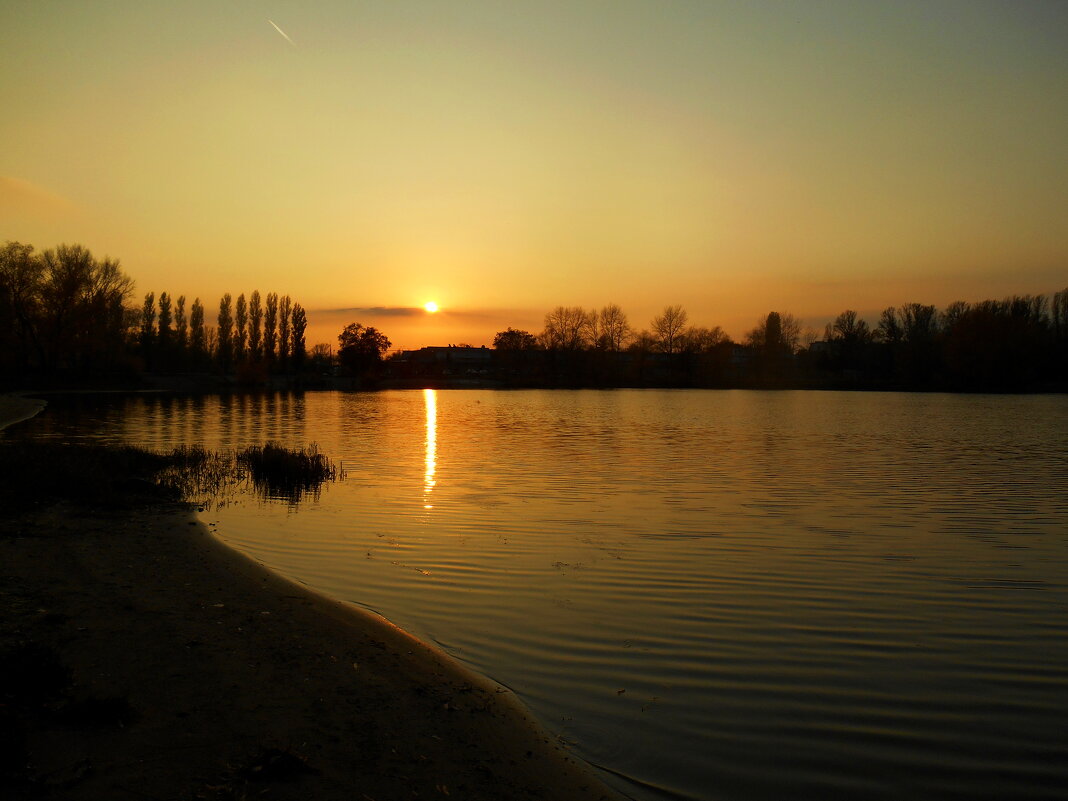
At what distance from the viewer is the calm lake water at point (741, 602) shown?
503 centimetres

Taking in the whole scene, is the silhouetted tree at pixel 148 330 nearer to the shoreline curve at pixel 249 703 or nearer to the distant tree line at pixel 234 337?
the distant tree line at pixel 234 337

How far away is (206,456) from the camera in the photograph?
2072 cm

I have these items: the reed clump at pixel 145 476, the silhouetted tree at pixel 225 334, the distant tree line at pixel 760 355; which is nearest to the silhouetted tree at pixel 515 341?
the distant tree line at pixel 760 355

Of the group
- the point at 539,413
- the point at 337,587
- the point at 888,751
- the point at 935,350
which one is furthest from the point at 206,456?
the point at 935,350

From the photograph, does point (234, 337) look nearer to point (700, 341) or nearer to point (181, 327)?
point (181, 327)

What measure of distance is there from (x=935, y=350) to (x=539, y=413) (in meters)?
80.8

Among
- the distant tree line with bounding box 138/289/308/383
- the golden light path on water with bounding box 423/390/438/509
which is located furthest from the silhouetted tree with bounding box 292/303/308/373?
the golden light path on water with bounding box 423/390/438/509

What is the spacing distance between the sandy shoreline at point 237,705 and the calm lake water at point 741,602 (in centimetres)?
63

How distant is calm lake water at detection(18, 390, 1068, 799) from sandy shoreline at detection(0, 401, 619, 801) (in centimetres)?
63

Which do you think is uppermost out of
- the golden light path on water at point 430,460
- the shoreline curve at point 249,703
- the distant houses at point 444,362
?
the distant houses at point 444,362

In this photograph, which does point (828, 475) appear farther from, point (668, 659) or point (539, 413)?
point (539, 413)

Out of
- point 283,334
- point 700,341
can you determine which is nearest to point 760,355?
point 700,341

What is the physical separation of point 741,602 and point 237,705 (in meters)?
5.65

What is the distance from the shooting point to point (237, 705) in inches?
197
